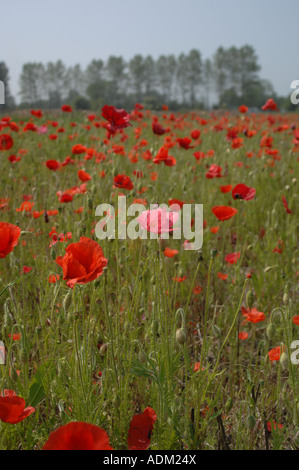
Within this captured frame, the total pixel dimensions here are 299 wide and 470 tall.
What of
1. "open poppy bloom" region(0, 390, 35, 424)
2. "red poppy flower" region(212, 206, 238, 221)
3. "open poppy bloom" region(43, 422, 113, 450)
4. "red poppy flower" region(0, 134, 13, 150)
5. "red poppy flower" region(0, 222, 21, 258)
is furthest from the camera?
"red poppy flower" region(0, 134, 13, 150)

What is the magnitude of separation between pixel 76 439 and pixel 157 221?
1.93 feet

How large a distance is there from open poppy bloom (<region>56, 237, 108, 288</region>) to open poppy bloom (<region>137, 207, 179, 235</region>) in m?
0.15

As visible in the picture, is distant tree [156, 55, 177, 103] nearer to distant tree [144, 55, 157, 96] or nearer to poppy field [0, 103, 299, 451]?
distant tree [144, 55, 157, 96]

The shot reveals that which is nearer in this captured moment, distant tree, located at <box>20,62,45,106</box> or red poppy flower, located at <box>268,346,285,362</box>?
red poppy flower, located at <box>268,346,285,362</box>

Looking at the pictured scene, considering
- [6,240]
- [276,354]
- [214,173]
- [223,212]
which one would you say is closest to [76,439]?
[6,240]

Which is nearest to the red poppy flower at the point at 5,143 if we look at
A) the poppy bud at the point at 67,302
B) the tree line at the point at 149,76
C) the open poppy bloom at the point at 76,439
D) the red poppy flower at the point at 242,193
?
the red poppy flower at the point at 242,193

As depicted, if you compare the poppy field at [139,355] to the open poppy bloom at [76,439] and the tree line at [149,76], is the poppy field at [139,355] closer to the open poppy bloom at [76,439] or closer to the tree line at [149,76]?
the open poppy bloom at [76,439]

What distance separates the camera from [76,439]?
0.71 m

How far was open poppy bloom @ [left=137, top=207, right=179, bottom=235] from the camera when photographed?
3.68 ft

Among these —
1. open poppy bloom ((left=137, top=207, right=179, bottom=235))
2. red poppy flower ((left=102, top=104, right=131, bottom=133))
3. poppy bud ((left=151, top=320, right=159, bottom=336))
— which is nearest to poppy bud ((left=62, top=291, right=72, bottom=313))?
poppy bud ((left=151, top=320, right=159, bottom=336))

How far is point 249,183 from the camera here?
350 centimetres

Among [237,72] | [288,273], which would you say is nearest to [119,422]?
[288,273]

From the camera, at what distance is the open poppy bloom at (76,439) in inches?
27.3

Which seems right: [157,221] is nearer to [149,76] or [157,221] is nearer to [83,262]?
[83,262]
